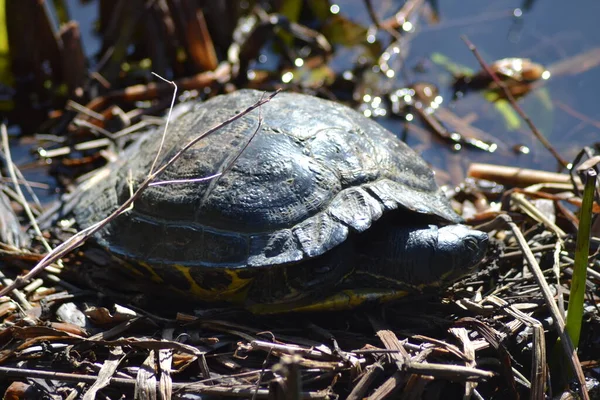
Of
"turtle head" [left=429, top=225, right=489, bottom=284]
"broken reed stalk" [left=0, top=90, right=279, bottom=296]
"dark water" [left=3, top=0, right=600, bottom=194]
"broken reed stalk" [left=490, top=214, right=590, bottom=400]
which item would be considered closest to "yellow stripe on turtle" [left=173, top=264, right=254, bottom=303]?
"broken reed stalk" [left=0, top=90, right=279, bottom=296]

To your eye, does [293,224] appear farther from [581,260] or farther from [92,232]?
[581,260]

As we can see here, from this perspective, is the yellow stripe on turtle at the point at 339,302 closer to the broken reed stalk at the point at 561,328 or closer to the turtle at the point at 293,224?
the turtle at the point at 293,224

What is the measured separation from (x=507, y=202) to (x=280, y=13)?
3.39 m

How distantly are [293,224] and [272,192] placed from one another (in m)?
0.18

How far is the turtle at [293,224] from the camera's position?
276 centimetres

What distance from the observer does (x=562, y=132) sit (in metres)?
5.25

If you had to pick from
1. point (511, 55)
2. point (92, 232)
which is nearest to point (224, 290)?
point (92, 232)

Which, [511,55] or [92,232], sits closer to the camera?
[92,232]

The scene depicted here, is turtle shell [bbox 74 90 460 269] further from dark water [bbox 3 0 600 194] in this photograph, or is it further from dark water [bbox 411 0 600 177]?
dark water [bbox 411 0 600 177]

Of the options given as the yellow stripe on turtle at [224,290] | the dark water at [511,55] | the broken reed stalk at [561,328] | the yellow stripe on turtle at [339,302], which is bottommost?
the yellow stripe on turtle at [224,290]

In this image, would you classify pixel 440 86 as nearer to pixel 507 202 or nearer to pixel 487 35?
pixel 487 35

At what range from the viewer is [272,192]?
282 cm

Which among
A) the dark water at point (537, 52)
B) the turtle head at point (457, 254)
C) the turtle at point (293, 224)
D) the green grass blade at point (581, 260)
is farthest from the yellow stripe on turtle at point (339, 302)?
the dark water at point (537, 52)

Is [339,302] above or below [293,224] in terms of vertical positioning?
below
